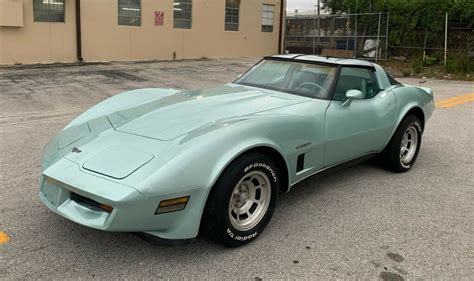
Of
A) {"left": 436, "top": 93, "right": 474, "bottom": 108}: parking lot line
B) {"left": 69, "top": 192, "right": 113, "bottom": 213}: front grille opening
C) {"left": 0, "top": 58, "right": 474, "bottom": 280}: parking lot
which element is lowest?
{"left": 0, "top": 58, "right": 474, "bottom": 280}: parking lot

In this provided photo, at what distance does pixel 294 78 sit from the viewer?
4.47 meters

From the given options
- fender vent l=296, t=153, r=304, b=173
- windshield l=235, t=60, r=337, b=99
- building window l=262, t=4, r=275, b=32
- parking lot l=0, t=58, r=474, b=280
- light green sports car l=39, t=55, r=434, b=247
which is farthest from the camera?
building window l=262, t=4, r=275, b=32

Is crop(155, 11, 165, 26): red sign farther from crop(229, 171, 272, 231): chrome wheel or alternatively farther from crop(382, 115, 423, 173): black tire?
crop(229, 171, 272, 231): chrome wheel

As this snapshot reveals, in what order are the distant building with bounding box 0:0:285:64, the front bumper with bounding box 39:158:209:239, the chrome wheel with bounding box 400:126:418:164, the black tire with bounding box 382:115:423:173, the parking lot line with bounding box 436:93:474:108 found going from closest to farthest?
the front bumper with bounding box 39:158:209:239 < the black tire with bounding box 382:115:423:173 < the chrome wheel with bounding box 400:126:418:164 < the parking lot line with bounding box 436:93:474:108 < the distant building with bounding box 0:0:285:64

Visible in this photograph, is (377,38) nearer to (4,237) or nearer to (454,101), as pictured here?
(454,101)

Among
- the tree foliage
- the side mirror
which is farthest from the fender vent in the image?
the tree foliage

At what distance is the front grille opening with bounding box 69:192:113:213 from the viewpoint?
2726 millimetres

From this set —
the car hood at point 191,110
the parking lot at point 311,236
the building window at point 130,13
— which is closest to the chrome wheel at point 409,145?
the parking lot at point 311,236

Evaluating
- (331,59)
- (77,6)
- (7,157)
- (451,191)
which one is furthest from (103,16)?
(451,191)

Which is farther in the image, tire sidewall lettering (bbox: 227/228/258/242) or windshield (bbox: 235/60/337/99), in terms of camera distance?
windshield (bbox: 235/60/337/99)

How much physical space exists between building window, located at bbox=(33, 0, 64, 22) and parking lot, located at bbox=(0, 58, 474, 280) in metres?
11.0

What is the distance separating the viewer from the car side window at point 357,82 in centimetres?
431

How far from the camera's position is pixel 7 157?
5.15 m

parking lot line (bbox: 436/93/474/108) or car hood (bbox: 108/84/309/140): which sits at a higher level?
car hood (bbox: 108/84/309/140)
